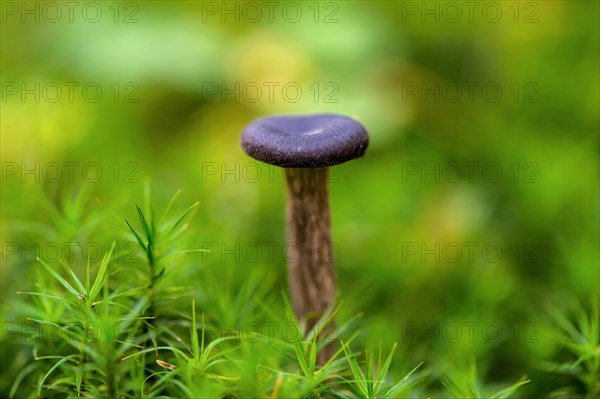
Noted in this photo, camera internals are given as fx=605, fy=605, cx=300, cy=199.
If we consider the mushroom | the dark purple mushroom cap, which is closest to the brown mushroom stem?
the mushroom

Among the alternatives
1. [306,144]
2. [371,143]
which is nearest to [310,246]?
[306,144]

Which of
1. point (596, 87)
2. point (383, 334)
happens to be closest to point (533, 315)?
point (383, 334)

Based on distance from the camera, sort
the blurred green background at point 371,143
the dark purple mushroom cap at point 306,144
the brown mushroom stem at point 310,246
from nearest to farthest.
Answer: the dark purple mushroom cap at point 306,144 → the brown mushroom stem at point 310,246 → the blurred green background at point 371,143

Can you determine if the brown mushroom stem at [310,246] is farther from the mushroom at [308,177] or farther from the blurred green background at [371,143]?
the blurred green background at [371,143]

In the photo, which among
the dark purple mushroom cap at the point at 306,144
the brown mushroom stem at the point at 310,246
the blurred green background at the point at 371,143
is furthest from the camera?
the blurred green background at the point at 371,143

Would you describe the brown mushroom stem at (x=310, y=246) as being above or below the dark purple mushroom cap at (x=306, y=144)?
below

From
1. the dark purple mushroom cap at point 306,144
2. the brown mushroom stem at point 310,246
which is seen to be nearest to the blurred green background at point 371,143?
the brown mushroom stem at point 310,246

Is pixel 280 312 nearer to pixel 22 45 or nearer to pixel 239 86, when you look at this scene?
pixel 239 86

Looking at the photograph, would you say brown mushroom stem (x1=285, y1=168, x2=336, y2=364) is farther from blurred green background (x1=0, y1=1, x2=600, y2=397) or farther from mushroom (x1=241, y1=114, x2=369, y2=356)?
blurred green background (x1=0, y1=1, x2=600, y2=397)
